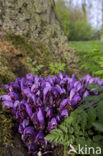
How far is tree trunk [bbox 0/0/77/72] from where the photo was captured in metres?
3.95

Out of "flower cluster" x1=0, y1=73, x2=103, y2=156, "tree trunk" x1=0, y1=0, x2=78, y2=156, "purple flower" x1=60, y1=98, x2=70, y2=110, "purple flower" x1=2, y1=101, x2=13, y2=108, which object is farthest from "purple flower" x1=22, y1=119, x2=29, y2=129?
"tree trunk" x1=0, y1=0, x2=78, y2=156

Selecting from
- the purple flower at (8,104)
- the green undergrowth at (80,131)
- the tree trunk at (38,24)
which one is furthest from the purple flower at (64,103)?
the tree trunk at (38,24)

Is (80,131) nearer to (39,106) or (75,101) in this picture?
(75,101)

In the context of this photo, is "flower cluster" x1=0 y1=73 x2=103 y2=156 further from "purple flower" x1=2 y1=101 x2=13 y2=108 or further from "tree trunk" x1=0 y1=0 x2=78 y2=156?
"tree trunk" x1=0 y1=0 x2=78 y2=156

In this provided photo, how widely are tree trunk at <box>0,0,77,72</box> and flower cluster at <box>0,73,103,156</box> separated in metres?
1.99

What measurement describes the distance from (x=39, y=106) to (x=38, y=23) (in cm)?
277

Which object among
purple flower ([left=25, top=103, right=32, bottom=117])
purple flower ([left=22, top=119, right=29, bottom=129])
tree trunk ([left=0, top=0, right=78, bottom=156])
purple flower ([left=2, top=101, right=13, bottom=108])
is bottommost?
purple flower ([left=22, top=119, right=29, bottom=129])

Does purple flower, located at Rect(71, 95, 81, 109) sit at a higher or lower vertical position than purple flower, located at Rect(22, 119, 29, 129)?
higher

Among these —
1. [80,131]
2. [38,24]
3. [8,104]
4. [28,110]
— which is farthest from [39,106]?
[38,24]

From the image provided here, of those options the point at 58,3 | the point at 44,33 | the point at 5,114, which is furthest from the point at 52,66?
the point at 58,3

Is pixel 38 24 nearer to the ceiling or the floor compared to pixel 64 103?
nearer to the ceiling

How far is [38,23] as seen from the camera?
425cm

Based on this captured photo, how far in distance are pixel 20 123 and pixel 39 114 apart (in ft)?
1.07

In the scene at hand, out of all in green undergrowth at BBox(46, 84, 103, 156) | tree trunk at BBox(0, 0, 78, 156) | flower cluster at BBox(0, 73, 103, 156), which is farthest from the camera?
tree trunk at BBox(0, 0, 78, 156)
